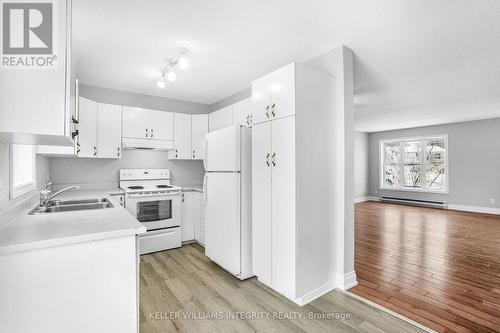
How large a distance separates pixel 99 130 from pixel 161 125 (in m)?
0.92

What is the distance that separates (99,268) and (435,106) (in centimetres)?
638

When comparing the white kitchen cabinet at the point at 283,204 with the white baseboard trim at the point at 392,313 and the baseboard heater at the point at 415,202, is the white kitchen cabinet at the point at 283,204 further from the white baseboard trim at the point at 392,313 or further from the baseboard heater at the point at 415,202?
the baseboard heater at the point at 415,202

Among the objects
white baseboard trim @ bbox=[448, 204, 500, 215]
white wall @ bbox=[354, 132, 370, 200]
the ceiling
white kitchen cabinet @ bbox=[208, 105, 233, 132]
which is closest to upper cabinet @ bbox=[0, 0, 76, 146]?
the ceiling

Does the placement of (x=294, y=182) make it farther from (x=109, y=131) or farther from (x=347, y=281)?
(x=109, y=131)

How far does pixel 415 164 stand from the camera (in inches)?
313

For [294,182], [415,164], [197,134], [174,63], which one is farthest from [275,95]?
[415,164]

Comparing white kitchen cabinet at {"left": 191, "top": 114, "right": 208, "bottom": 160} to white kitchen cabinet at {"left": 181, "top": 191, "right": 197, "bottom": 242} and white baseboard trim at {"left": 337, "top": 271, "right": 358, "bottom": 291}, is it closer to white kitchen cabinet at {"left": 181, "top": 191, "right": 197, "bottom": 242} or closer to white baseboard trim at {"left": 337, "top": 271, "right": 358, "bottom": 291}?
white kitchen cabinet at {"left": 181, "top": 191, "right": 197, "bottom": 242}

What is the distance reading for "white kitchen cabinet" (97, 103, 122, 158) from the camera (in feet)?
12.0

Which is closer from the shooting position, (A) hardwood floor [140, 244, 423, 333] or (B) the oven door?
(A) hardwood floor [140, 244, 423, 333]

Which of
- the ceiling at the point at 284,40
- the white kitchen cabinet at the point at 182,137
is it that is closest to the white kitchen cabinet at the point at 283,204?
the ceiling at the point at 284,40

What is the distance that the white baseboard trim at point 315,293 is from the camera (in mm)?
2275

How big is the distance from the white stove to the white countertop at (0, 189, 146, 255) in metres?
1.72

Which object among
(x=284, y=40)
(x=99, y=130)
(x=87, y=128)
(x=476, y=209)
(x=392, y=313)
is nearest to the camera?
(x=392, y=313)

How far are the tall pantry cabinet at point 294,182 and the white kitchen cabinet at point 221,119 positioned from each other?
1293 millimetres
